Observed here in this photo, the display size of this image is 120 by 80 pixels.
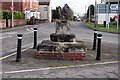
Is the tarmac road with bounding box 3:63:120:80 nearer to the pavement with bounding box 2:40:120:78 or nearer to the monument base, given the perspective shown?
the pavement with bounding box 2:40:120:78

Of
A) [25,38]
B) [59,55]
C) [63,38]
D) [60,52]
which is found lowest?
[59,55]

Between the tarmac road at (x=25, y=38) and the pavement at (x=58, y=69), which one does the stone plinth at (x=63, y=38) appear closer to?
the pavement at (x=58, y=69)

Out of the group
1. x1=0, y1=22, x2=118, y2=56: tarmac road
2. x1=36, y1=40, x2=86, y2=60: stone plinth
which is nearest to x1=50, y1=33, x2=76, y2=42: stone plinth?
x1=36, y1=40, x2=86, y2=60: stone plinth

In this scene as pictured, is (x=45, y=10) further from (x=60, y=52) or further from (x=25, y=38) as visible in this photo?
(x=60, y=52)

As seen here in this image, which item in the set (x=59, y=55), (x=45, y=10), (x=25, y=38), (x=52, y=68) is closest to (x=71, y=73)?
(x=52, y=68)

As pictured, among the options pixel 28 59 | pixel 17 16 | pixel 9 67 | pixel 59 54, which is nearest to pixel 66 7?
pixel 59 54

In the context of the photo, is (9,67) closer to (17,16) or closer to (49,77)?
(49,77)

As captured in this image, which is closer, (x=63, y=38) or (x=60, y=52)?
(x=60, y=52)

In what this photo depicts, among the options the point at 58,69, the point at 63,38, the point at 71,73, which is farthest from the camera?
the point at 63,38

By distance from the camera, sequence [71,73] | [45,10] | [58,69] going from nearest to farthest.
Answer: [71,73] → [58,69] → [45,10]

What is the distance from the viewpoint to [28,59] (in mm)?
7000

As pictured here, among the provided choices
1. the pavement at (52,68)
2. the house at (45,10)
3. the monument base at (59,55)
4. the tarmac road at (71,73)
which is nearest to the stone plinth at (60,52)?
the monument base at (59,55)

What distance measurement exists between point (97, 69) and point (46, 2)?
67064mm

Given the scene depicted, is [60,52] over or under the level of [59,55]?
over
